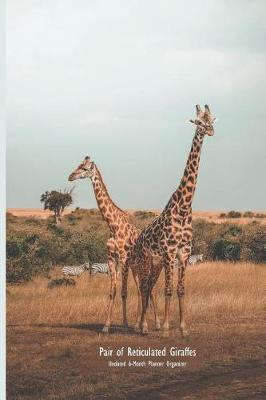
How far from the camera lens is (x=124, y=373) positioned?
583cm

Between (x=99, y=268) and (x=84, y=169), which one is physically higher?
(x=84, y=169)

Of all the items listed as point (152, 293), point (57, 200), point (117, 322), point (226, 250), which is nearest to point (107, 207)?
point (57, 200)

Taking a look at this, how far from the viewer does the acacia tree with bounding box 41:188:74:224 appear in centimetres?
656

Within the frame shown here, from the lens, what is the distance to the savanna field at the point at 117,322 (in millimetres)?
5531

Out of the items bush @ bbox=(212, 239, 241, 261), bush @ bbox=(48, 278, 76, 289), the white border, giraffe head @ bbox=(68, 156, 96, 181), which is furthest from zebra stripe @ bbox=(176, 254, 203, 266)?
the white border

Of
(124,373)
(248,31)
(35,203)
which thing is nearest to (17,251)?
(35,203)

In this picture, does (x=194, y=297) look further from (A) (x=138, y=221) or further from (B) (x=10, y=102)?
(B) (x=10, y=102)

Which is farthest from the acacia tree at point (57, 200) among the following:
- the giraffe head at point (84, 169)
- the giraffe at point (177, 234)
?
the giraffe at point (177, 234)

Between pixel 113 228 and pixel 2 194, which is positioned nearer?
pixel 2 194

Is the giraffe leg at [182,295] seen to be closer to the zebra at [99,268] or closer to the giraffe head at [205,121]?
the giraffe head at [205,121]

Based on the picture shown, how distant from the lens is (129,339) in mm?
6242

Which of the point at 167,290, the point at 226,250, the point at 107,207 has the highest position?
the point at 107,207

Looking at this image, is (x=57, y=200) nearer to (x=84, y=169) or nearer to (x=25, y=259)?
(x=84, y=169)

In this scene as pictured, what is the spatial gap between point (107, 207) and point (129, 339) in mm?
1188
